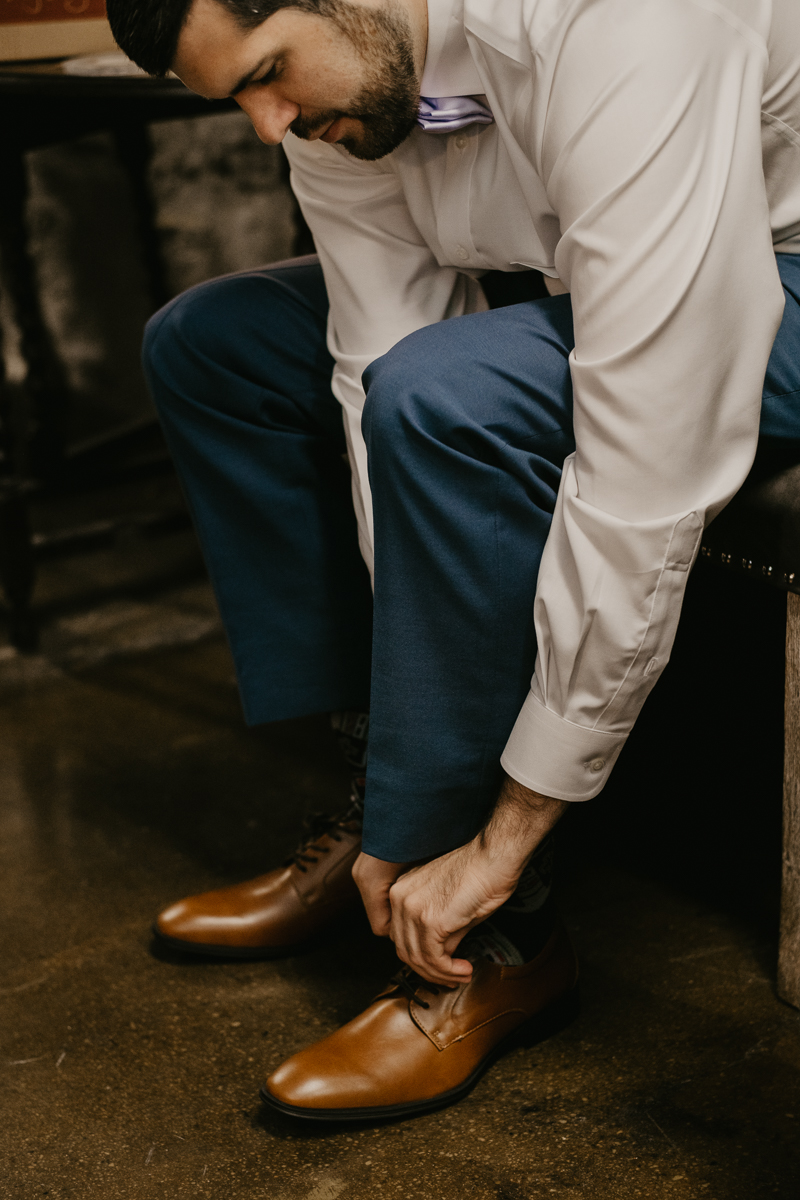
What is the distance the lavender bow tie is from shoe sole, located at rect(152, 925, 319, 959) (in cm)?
78

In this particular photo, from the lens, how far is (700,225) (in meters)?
0.72

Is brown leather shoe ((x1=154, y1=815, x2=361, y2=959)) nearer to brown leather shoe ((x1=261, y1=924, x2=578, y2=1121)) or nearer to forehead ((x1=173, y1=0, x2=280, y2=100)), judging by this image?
brown leather shoe ((x1=261, y1=924, x2=578, y2=1121))

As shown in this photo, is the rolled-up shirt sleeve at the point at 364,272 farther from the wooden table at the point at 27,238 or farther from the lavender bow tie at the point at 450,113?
the wooden table at the point at 27,238

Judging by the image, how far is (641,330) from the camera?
0.73 metres

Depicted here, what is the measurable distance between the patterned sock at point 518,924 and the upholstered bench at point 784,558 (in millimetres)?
211

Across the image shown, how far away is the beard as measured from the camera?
0.85 m

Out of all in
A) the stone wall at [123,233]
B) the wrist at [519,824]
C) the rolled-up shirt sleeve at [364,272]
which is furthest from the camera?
the stone wall at [123,233]

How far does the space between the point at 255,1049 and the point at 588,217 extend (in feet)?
2.47

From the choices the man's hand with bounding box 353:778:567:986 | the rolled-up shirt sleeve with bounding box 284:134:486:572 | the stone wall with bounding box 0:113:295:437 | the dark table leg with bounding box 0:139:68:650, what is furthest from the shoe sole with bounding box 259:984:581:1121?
the stone wall with bounding box 0:113:295:437

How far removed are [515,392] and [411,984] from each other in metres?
0.50

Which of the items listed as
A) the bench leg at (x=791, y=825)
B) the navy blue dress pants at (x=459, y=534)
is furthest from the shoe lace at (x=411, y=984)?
the bench leg at (x=791, y=825)

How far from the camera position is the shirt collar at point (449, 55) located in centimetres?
87

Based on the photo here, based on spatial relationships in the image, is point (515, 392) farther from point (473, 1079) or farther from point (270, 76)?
point (473, 1079)

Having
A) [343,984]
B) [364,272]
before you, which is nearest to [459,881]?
[343,984]
